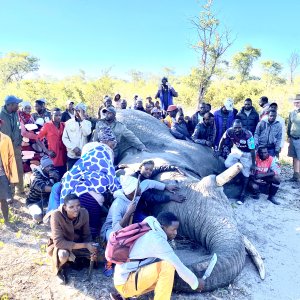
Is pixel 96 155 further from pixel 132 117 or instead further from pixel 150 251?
pixel 132 117

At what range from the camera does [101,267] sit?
4352mm

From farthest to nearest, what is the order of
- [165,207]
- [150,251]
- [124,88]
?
[124,88]
[165,207]
[150,251]

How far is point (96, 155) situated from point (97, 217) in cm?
77

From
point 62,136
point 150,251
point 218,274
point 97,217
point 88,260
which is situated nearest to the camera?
point 150,251

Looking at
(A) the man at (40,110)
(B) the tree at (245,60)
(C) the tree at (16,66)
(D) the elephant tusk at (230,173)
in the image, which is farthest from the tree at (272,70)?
(D) the elephant tusk at (230,173)

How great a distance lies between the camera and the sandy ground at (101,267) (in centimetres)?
388

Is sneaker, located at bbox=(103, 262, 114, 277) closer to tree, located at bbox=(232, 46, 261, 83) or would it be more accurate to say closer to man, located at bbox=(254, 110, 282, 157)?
man, located at bbox=(254, 110, 282, 157)

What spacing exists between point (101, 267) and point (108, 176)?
3.58ft

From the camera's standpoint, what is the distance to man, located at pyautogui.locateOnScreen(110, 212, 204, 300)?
3.28 meters

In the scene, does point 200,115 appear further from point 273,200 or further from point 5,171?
point 5,171

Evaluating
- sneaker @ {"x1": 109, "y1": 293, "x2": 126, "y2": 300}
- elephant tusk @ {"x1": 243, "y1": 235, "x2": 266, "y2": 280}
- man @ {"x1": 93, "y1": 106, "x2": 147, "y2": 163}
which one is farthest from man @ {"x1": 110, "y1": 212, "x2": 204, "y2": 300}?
man @ {"x1": 93, "y1": 106, "x2": 147, "y2": 163}

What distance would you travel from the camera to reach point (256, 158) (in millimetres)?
7117

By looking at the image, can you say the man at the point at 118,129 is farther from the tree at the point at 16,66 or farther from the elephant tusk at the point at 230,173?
the tree at the point at 16,66

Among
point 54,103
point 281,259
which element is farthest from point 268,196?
point 54,103
